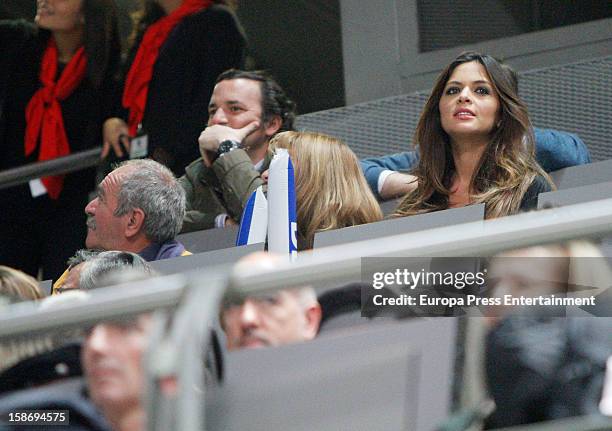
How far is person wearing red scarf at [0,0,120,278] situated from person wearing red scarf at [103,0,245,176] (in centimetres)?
31

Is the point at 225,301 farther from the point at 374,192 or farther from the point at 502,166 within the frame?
the point at 374,192

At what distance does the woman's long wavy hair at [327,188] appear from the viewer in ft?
14.8

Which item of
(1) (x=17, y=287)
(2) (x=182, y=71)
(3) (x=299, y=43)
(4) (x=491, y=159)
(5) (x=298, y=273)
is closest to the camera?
(5) (x=298, y=273)

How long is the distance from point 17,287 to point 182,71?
209 centimetres

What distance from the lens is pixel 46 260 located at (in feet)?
20.1

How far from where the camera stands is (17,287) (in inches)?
164

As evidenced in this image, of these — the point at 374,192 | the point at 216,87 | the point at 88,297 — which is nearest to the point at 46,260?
the point at 216,87

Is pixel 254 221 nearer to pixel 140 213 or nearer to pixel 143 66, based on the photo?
pixel 140 213

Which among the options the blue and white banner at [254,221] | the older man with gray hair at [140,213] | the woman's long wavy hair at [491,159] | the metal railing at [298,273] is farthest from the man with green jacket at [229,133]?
the metal railing at [298,273]

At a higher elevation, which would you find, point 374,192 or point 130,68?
point 130,68

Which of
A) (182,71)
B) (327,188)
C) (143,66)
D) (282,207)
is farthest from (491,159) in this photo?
(143,66)

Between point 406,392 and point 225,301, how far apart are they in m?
0.32

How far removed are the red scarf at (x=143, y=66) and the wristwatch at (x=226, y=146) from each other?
3.37 feet

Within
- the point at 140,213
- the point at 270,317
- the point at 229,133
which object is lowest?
the point at 140,213
